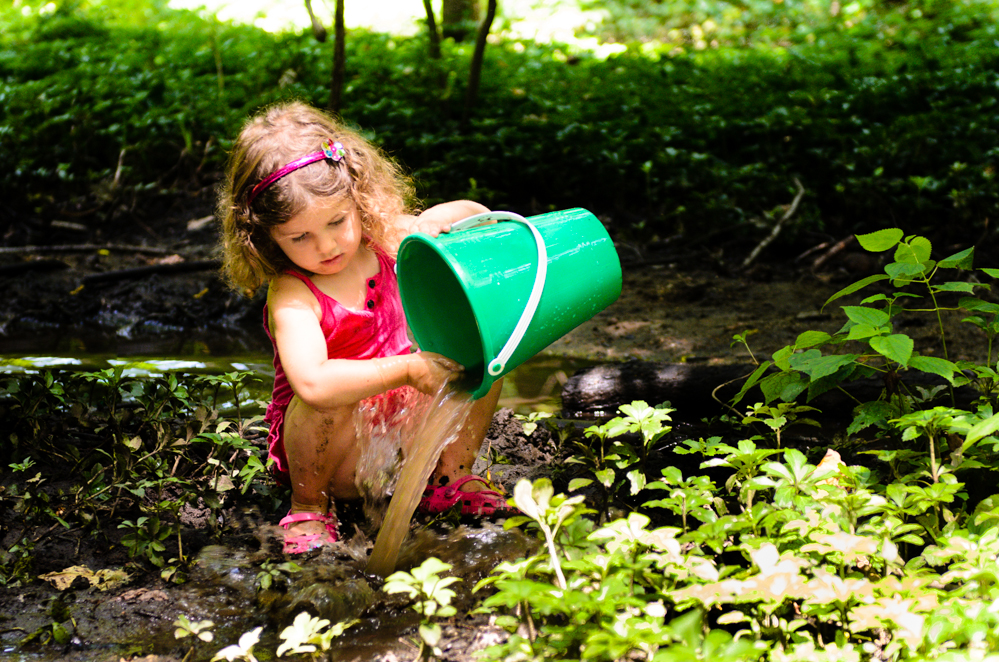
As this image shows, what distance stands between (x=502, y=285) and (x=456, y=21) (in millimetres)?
7086

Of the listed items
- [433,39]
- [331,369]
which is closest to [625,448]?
[331,369]

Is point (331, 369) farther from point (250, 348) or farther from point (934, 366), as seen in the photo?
point (250, 348)

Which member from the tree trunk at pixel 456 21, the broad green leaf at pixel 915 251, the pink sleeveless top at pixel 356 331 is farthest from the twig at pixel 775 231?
the tree trunk at pixel 456 21

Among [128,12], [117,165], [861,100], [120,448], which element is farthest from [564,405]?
[128,12]

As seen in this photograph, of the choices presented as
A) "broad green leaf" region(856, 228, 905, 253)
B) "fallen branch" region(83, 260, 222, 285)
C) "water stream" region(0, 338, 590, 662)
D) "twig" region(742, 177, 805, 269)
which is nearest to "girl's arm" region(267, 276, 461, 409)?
"water stream" region(0, 338, 590, 662)

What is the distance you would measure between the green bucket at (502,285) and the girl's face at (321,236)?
0.18m

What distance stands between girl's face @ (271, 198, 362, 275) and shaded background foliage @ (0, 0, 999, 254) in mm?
2430

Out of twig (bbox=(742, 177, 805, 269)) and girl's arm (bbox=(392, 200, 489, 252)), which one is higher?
girl's arm (bbox=(392, 200, 489, 252))

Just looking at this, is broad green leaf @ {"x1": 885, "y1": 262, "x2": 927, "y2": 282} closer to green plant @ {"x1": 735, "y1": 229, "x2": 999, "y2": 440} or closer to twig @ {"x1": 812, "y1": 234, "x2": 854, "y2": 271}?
green plant @ {"x1": 735, "y1": 229, "x2": 999, "y2": 440}

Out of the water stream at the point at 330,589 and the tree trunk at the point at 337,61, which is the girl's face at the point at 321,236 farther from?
the tree trunk at the point at 337,61

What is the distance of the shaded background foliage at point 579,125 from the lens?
5.27 meters

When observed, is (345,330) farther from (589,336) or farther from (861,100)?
(861,100)

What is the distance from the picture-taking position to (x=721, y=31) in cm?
996

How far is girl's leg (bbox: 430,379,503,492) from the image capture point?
2343mm
